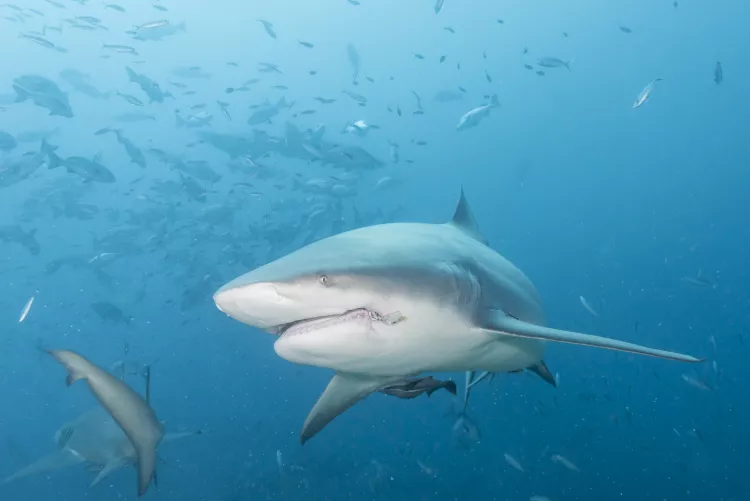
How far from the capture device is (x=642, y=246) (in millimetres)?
73812

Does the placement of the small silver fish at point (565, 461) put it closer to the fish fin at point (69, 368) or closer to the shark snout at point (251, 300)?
the fish fin at point (69, 368)

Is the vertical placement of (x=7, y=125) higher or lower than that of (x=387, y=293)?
lower

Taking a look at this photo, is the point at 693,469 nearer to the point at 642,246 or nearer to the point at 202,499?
the point at 202,499

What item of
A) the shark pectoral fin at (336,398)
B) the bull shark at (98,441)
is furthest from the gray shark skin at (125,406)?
the bull shark at (98,441)

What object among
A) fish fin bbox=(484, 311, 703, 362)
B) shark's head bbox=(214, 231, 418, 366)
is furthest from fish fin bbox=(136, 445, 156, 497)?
fish fin bbox=(484, 311, 703, 362)

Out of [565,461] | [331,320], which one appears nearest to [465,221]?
[331,320]

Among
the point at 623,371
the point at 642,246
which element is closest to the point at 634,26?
the point at 642,246

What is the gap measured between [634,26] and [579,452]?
69428 mm

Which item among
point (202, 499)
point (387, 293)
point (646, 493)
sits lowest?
point (202, 499)

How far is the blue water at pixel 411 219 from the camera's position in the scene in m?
16.3

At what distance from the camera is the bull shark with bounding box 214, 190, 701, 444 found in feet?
6.50

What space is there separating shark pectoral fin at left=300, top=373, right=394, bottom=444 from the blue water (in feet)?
7.04

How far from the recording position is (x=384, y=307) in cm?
215

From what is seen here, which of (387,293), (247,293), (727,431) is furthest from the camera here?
(727,431)
